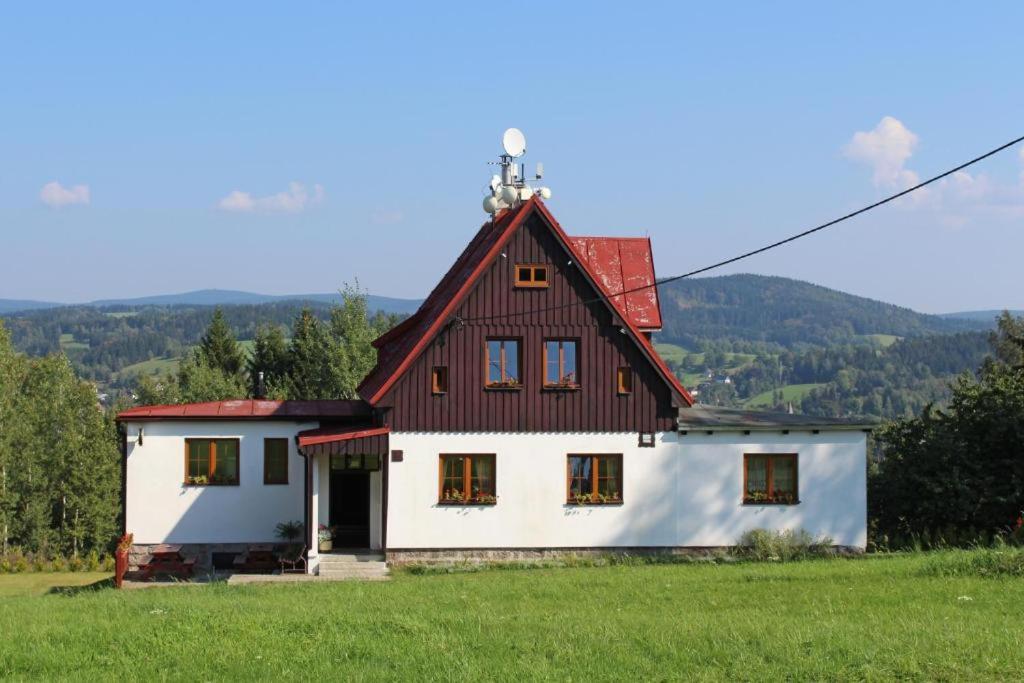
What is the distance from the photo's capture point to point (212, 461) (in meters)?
28.8

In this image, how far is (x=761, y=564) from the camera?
25.6m

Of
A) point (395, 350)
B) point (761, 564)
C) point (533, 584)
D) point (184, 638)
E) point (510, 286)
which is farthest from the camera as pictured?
point (395, 350)

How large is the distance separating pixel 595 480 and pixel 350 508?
5.89 m

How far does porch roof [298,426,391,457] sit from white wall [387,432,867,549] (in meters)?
0.41

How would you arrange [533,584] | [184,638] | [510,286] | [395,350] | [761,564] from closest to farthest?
[184,638]
[533,584]
[761,564]
[510,286]
[395,350]

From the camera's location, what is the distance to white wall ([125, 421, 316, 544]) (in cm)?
2853

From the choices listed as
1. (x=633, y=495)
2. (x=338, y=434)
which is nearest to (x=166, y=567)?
(x=338, y=434)

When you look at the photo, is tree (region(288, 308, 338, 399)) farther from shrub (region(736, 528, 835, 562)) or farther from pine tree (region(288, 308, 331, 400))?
shrub (region(736, 528, 835, 562))

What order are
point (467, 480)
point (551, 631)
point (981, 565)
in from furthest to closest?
1. point (467, 480)
2. point (981, 565)
3. point (551, 631)

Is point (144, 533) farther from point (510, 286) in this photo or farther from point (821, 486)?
point (821, 486)

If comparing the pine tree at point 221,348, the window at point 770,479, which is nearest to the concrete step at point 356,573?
the window at point 770,479

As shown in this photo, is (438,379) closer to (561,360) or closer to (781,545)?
(561,360)

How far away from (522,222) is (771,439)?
305 inches

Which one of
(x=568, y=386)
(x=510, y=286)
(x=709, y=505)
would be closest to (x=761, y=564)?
(x=709, y=505)
